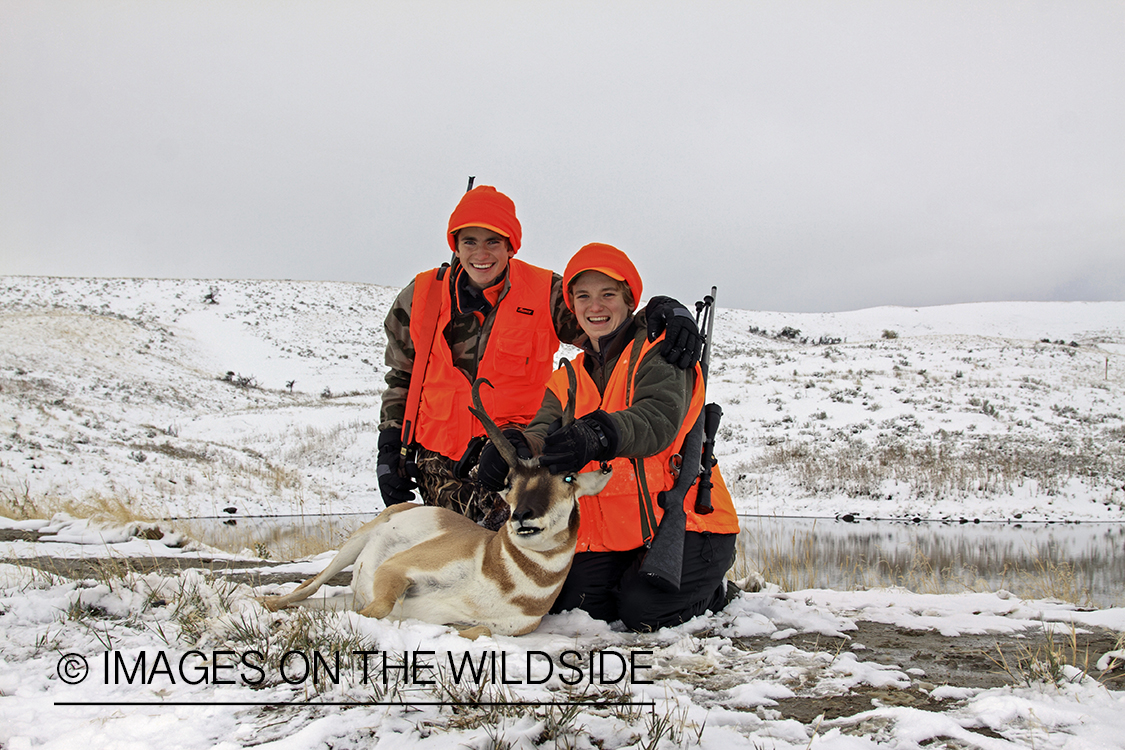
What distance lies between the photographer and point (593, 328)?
15.8ft

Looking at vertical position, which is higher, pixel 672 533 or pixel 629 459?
pixel 629 459

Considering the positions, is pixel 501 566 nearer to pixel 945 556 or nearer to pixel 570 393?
pixel 570 393

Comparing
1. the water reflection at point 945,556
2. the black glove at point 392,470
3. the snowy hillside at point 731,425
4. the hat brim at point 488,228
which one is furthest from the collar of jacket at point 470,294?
the snowy hillside at point 731,425

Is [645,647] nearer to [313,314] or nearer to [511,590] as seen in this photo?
[511,590]

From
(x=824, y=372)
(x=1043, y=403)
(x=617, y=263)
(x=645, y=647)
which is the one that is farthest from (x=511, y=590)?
(x=824, y=372)

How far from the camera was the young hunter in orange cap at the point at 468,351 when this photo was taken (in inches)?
219

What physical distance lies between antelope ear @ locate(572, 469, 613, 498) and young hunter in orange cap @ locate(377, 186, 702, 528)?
1.51m

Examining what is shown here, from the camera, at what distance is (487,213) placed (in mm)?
5387

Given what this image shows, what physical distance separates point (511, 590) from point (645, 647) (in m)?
0.81

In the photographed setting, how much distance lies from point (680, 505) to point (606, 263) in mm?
1657

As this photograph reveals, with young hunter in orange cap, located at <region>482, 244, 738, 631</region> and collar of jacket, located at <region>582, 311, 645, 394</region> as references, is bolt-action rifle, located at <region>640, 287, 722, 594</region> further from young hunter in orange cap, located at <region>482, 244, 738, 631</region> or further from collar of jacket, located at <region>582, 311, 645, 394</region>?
collar of jacket, located at <region>582, 311, 645, 394</region>

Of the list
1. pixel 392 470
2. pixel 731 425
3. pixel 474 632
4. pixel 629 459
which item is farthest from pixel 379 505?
pixel 474 632

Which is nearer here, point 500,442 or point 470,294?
point 500,442

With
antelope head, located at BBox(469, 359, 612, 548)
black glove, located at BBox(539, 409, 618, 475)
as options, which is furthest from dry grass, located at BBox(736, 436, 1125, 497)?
black glove, located at BBox(539, 409, 618, 475)
